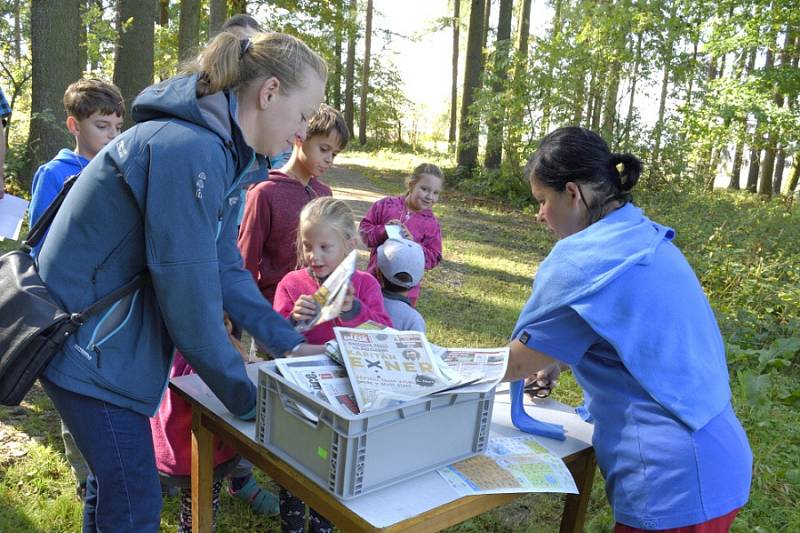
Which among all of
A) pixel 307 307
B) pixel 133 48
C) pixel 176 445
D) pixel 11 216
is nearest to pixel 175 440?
pixel 176 445

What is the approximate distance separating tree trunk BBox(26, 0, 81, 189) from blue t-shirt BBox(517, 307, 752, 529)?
270 inches

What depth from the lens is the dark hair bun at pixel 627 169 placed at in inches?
76.6

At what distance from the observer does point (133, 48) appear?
8891 mm

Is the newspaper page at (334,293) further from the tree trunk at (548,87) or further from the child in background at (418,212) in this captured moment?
the tree trunk at (548,87)

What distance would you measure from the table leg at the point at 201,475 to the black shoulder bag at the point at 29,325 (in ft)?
1.88

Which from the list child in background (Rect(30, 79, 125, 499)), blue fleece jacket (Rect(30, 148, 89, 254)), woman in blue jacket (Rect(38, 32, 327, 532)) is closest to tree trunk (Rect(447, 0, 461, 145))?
child in background (Rect(30, 79, 125, 499))

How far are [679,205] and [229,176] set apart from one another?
10502 millimetres

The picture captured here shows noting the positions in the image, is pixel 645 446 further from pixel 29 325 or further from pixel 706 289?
pixel 706 289

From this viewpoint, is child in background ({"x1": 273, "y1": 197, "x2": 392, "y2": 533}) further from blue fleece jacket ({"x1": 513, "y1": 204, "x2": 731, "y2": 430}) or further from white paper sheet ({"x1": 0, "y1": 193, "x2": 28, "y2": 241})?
white paper sheet ({"x1": 0, "y1": 193, "x2": 28, "y2": 241})

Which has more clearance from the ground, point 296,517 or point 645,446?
point 645,446

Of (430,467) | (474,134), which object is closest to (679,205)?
(474,134)

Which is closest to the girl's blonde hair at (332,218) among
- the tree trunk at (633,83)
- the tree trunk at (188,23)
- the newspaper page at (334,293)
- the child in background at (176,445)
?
the newspaper page at (334,293)

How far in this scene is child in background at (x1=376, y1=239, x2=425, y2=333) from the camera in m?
2.99

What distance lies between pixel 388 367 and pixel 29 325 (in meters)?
0.88
